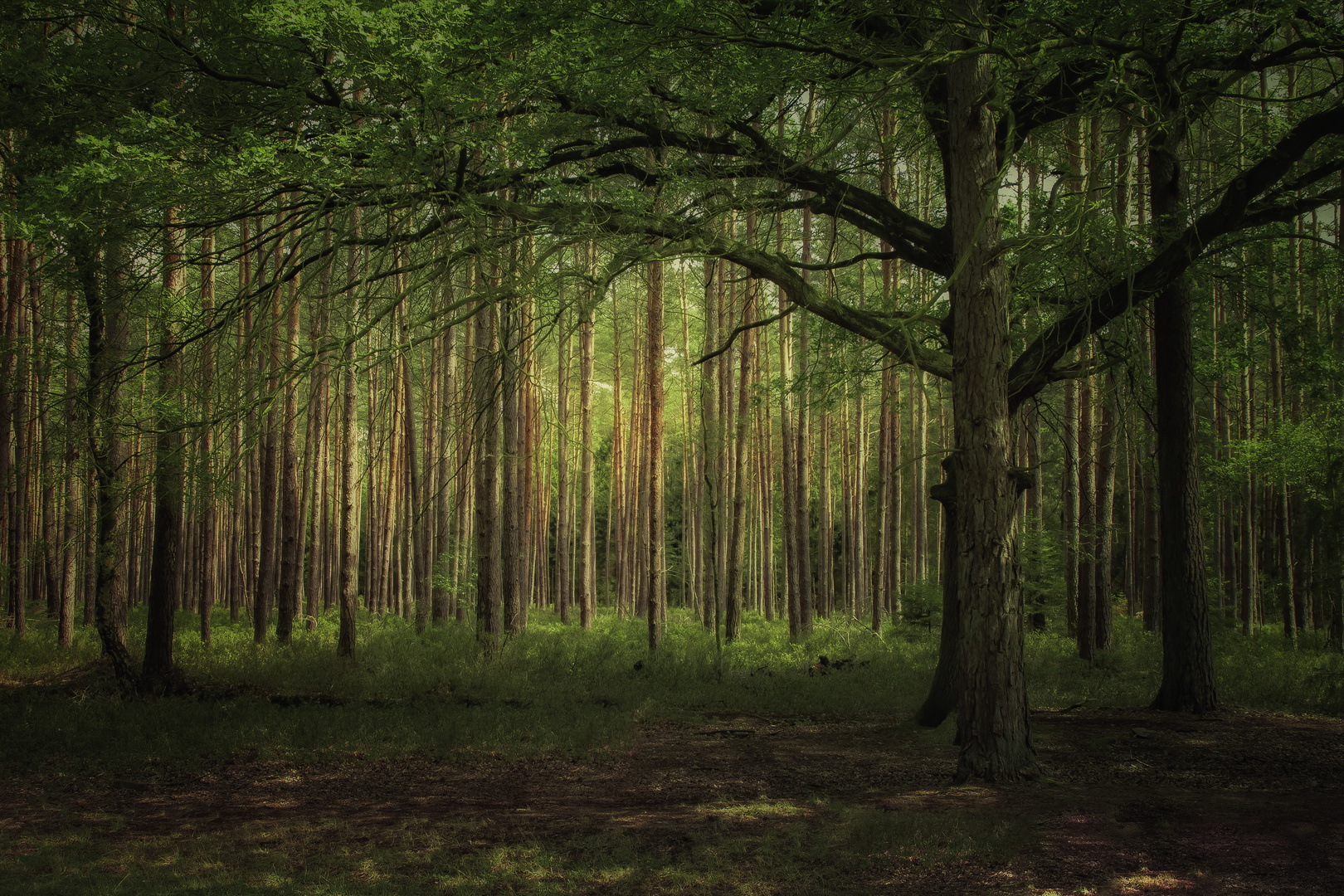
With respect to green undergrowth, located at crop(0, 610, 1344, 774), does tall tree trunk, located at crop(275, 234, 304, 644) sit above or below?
above

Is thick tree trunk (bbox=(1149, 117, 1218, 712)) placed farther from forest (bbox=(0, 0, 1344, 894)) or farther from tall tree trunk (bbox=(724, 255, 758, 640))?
tall tree trunk (bbox=(724, 255, 758, 640))

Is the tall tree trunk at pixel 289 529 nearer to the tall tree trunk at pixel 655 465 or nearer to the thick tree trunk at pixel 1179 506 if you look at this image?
the tall tree trunk at pixel 655 465

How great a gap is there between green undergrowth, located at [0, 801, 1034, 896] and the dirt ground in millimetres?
150

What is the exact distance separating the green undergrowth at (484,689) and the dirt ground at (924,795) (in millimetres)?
787

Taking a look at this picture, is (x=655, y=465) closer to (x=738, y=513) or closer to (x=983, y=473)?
(x=738, y=513)

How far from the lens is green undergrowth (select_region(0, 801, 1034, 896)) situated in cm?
498

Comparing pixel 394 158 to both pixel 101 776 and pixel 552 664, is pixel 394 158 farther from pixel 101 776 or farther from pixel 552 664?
pixel 552 664

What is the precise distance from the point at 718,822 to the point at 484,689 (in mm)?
6939

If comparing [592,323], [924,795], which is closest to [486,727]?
[592,323]

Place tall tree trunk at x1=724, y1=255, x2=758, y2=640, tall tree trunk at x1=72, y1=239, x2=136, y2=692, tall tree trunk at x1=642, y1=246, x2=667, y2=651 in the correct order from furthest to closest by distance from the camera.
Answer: tall tree trunk at x1=724, y1=255, x2=758, y2=640
tall tree trunk at x1=642, y1=246, x2=667, y2=651
tall tree trunk at x1=72, y1=239, x2=136, y2=692

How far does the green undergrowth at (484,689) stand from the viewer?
358 inches

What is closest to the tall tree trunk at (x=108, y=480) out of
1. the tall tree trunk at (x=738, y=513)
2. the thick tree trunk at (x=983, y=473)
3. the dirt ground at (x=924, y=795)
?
the dirt ground at (x=924, y=795)

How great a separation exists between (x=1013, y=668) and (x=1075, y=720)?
4.20 metres

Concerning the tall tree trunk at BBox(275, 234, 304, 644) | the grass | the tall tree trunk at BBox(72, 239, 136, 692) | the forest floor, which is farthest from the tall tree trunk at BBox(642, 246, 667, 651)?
the tall tree trunk at BBox(72, 239, 136, 692)
